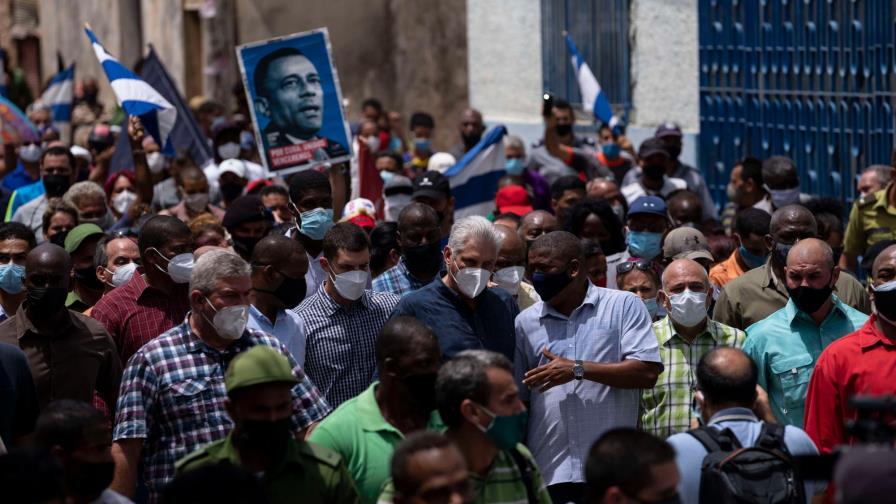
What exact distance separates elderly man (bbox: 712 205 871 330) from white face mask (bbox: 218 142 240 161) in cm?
687

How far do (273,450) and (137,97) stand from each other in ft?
25.0

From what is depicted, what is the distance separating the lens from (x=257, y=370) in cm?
509

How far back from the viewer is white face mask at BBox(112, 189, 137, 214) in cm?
1218

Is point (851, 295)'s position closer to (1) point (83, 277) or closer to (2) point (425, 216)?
(2) point (425, 216)

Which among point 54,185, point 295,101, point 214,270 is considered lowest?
point 54,185

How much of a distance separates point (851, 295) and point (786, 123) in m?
6.39

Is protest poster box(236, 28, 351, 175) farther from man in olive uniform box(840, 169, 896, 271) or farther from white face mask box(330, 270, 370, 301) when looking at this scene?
white face mask box(330, 270, 370, 301)

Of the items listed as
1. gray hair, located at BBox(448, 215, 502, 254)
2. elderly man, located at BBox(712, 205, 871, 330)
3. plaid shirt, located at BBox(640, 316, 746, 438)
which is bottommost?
plaid shirt, located at BBox(640, 316, 746, 438)

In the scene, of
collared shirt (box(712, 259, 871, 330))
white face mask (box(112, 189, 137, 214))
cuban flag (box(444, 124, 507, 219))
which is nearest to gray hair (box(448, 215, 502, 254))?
collared shirt (box(712, 259, 871, 330))

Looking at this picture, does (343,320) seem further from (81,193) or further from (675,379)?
(81,193)

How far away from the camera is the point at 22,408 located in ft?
20.4

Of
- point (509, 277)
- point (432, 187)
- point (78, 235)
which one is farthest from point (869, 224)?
point (78, 235)

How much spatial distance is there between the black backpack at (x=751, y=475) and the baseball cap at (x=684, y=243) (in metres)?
3.44

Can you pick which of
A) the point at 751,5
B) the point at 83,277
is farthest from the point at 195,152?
the point at 83,277
